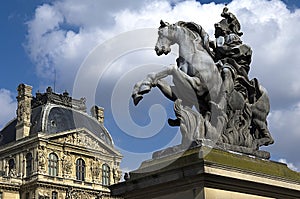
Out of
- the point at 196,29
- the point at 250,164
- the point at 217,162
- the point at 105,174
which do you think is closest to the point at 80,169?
the point at 105,174

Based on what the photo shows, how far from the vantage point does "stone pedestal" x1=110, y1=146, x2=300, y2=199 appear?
7.17m

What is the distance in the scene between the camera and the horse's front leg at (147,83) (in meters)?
8.00

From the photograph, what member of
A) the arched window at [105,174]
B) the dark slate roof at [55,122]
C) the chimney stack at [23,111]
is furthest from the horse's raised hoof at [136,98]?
the arched window at [105,174]

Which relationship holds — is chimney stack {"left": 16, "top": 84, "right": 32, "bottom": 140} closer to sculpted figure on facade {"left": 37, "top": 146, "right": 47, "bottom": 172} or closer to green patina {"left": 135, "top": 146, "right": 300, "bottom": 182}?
sculpted figure on facade {"left": 37, "top": 146, "right": 47, "bottom": 172}

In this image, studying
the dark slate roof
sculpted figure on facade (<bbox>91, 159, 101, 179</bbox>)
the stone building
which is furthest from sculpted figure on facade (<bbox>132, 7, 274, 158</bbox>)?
sculpted figure on facade (<bbox>91, 159, 101, 179</bbox>)

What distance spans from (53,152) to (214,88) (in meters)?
64.2

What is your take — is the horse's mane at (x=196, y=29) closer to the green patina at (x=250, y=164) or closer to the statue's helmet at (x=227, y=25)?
the statue's helmet at (x=227, y=25)

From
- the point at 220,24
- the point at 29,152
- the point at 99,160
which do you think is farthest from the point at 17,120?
the point at 220,24

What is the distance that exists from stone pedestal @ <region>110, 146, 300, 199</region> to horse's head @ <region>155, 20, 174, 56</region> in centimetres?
161

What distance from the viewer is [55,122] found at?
73.7 m

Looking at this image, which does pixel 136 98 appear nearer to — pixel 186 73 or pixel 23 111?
pixel 186 73

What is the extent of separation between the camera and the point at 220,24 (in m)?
9.29

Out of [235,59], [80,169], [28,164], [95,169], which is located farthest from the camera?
[95,169]

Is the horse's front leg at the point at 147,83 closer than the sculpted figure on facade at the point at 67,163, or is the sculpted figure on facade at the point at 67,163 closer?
the horse's front leg at the point at 147,83
